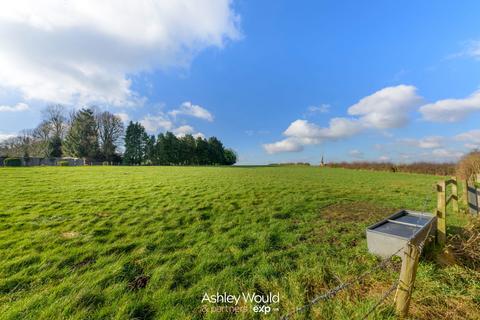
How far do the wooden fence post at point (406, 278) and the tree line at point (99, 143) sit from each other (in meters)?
54.7

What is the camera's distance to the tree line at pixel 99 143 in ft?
149

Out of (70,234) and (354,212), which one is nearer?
(70,234)

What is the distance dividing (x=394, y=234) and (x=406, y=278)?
193 cm

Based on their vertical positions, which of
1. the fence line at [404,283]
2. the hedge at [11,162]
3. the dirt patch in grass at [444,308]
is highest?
the hedge at [11,162]

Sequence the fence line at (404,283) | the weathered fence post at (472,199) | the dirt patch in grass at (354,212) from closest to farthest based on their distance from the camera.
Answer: the fence line at (404,283)
the weathered fence post at (472,199)
the dirt patch in grass at (354,212)

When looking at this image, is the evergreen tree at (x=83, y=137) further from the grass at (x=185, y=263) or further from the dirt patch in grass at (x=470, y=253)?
the dirt patch in grass at (x=470, y=253)

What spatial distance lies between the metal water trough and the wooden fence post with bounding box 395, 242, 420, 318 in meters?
1.21

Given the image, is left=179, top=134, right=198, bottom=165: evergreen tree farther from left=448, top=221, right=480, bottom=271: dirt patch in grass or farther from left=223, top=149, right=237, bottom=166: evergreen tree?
left=448, top=221, right=480, bottom=271: dirt patch in grass

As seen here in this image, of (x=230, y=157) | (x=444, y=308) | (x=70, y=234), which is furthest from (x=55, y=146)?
(x=444, y=308)

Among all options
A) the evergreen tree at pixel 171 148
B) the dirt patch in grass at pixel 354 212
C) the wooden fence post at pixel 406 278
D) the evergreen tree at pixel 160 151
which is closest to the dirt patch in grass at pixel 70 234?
the wooden fence post at pixel 406 278

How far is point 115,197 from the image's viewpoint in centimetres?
823

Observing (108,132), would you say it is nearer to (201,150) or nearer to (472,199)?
(201,150)

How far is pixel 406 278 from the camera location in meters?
2.29

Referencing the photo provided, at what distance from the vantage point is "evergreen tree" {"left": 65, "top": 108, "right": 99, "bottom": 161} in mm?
44875
